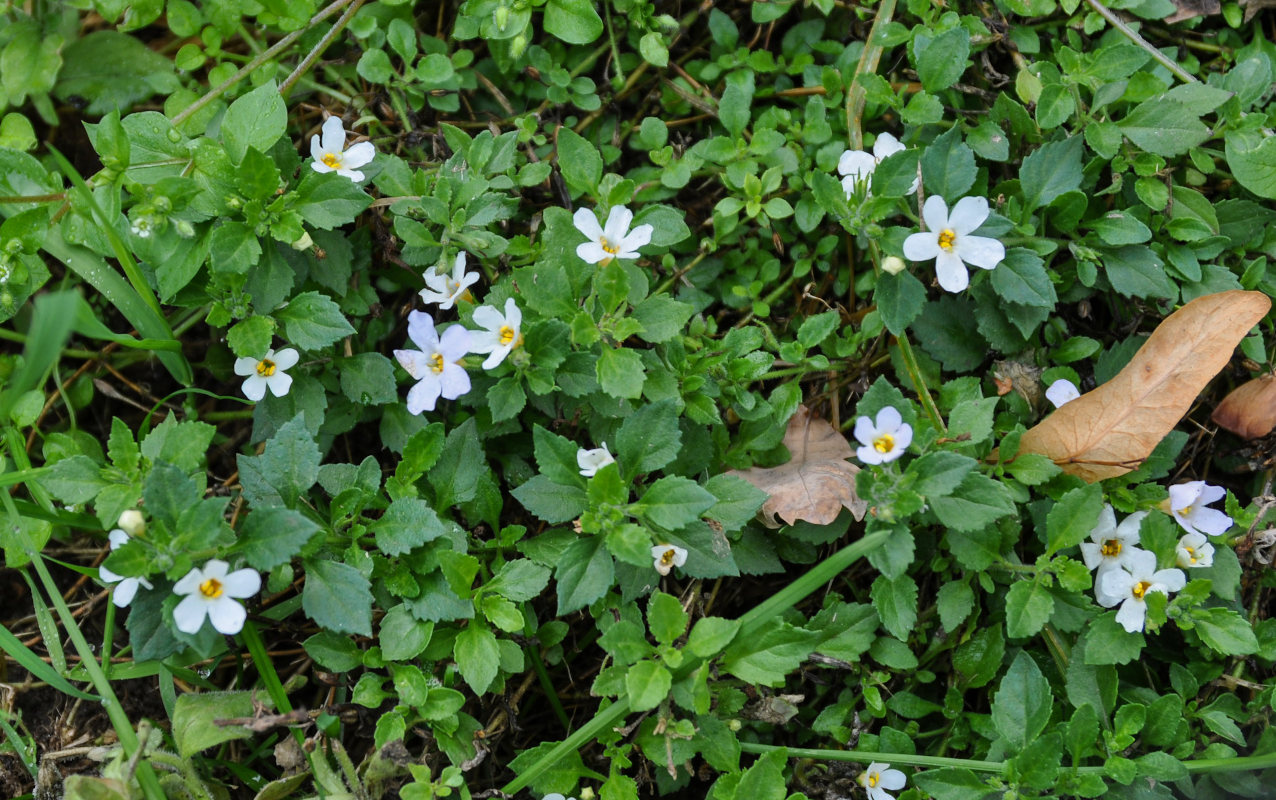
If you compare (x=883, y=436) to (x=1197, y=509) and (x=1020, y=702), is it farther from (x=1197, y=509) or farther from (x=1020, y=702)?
(x=1197, y=509)

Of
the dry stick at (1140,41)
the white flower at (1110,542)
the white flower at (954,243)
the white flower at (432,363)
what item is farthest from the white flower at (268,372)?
the dry stick at (1140,41)

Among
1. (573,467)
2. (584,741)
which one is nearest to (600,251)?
(573,467)

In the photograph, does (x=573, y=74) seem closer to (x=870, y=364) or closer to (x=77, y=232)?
(x=870, y=364)

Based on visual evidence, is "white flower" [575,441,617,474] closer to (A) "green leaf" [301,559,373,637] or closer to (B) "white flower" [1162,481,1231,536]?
(A) "green leaf" [301,559,373,637]

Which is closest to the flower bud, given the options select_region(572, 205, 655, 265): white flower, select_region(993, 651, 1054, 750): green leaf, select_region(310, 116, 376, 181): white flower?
select_region(572, 205, 655, 265): white flower

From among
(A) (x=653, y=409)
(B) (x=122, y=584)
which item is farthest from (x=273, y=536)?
(A) (x=653, y=409)

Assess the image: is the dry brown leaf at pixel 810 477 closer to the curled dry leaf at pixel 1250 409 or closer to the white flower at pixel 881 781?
the white flower at pixel 881 781
